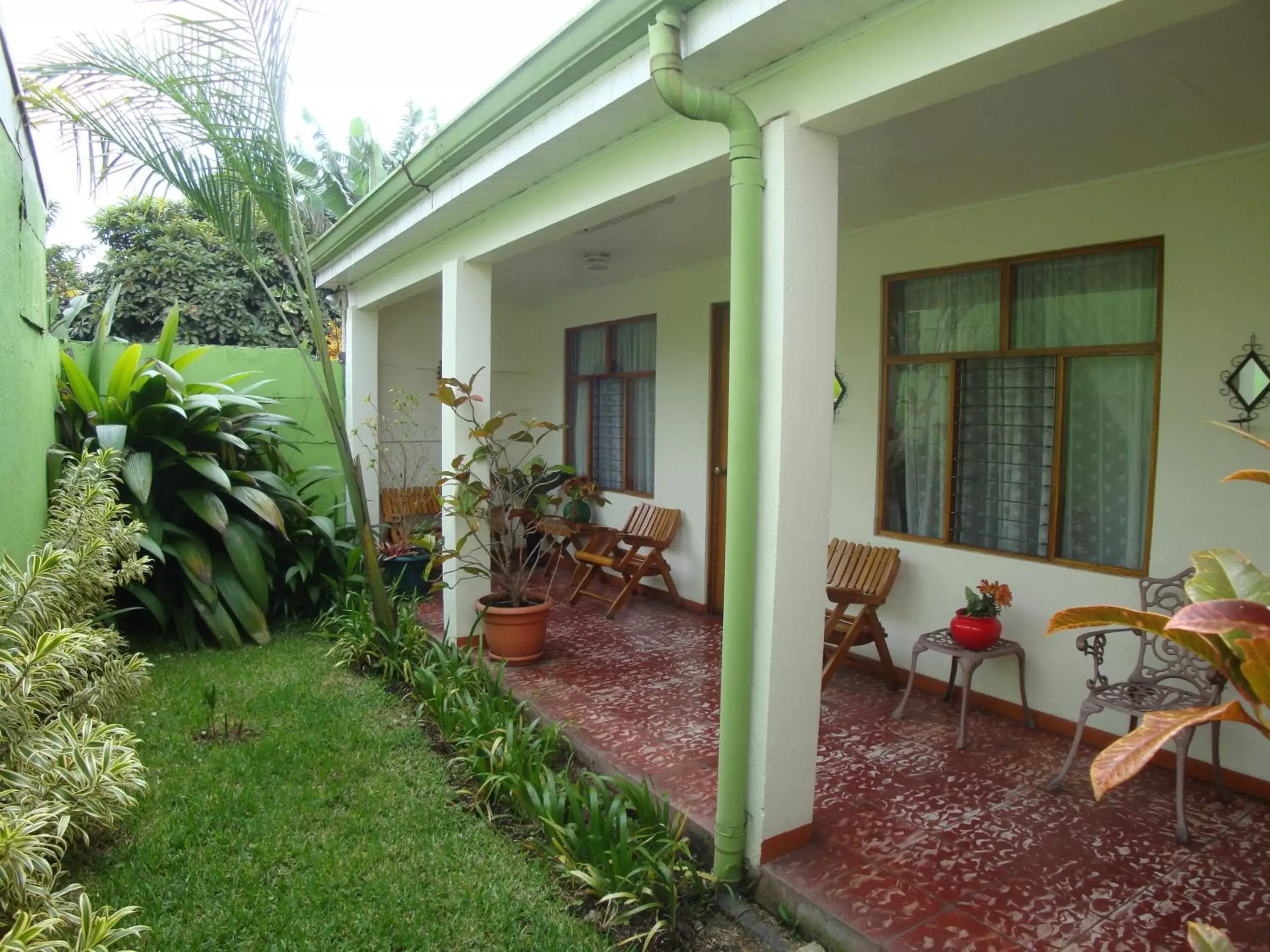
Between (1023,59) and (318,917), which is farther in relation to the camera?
(318,917)

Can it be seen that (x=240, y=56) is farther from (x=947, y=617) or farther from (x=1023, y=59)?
(x=947, y=617)

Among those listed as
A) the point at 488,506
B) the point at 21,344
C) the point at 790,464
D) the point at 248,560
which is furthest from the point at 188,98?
the point at 790,464

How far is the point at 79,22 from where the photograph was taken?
11.8 feet

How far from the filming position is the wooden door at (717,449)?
19.2 feet

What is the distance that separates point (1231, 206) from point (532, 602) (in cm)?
391

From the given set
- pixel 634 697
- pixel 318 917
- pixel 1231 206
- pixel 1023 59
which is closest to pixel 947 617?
pixel 634 697

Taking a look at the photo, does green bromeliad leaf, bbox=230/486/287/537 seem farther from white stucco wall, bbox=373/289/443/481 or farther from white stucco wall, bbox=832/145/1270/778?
white stucco wall, bbox=832/145/1270/778

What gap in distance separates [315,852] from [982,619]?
299 cm

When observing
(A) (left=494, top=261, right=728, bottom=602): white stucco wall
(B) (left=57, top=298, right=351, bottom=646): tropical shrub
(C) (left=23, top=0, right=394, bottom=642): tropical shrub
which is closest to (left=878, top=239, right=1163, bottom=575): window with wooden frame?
(A) (left=494, top=261, right=728, bottom=602): white stucco wall

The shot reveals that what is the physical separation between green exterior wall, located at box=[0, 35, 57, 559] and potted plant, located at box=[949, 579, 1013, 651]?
12.8 ft

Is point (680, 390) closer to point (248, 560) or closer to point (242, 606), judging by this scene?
point (248, 560)

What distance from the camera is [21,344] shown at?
11.5 ft

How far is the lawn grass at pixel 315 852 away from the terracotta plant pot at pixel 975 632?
2150mm

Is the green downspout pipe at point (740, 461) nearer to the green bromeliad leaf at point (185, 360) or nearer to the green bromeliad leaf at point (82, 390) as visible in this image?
the green bromeliad leaf at point (82, 390)
